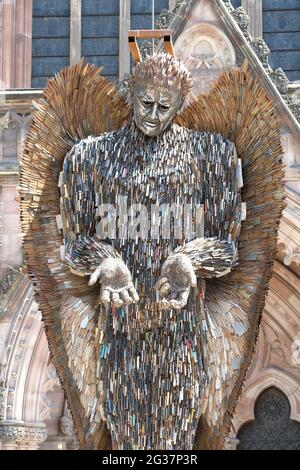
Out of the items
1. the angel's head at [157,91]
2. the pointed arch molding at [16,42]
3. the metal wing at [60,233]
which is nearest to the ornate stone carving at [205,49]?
the pointed arch molding at [16,42]

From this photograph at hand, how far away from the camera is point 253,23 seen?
15039 mm

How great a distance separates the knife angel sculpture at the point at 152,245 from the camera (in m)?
6.14

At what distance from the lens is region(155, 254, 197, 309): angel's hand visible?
5965mm

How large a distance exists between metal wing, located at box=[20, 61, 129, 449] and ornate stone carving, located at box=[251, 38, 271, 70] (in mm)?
5776

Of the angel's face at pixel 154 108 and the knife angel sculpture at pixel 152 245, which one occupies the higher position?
the angel's face at pixel 154 108

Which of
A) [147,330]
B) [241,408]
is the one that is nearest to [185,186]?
[147,330]

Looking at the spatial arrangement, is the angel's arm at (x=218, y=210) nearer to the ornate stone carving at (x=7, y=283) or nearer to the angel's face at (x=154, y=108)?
the angel's face at (x=154, y=108)

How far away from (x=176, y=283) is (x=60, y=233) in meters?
0.75

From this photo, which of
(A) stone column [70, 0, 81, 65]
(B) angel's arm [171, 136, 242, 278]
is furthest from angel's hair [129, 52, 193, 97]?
(A) stone column [70, 0, 81, 65]

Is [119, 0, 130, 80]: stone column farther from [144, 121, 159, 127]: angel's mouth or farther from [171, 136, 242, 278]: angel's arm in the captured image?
[171, 136, 242, 278]: angel's arm

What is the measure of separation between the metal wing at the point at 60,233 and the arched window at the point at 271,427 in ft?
25.4

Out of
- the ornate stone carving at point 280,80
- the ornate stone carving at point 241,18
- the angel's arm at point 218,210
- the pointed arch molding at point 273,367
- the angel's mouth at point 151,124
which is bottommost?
the pointed arch molding at point 273,367

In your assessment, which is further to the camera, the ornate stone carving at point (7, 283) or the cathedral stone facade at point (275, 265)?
the ornate stone carving at point (7, 283)

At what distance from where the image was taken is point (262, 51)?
40.0ft
